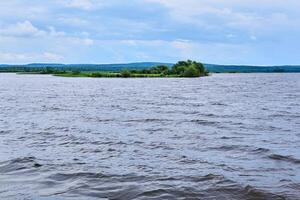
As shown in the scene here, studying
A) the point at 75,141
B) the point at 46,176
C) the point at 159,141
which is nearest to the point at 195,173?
the point at 46,176

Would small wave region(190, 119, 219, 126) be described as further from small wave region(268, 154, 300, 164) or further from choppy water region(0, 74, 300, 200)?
small wave region(268, 154, 300, 164)

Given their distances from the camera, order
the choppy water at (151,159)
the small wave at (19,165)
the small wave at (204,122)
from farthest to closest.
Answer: the small wave at (204,122) → the small wave at (19,165) → the choppy water at (151,159)

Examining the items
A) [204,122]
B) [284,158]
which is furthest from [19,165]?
[204,122]

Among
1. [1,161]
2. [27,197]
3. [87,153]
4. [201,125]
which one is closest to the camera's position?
[27,197]

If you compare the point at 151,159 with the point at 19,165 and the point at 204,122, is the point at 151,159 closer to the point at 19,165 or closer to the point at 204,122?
the point at 19,165

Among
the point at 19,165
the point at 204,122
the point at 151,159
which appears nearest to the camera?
the point at 19,165

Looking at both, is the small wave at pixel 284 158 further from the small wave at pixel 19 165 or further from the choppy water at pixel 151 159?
the small wave at pixel 19 165

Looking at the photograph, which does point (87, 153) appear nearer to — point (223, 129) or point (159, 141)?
point (159, 141)

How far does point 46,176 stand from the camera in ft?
55.7

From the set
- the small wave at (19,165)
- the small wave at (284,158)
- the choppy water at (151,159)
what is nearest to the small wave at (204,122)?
the choppy water at (151,159)

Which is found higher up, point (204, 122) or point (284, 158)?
point (284, 158)

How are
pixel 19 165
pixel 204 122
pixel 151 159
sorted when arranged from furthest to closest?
1. pixel 204 122
2. pixel 151 159
3. pixel 19 165

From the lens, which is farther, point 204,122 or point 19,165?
point 204,122

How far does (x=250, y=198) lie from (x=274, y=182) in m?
2.03
